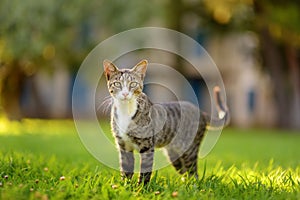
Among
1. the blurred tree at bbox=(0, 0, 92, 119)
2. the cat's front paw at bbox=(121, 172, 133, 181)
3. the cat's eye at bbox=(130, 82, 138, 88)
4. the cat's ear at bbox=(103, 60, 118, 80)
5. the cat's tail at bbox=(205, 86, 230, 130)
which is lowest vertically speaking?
the cat's front paw at bbox=(121, 172, 133, 181)

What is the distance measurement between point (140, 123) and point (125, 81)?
46 centimetres

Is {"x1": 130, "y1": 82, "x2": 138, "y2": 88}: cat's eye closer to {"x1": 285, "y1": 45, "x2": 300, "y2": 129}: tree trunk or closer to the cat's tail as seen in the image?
the cat's tail

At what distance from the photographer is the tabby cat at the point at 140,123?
4969mm

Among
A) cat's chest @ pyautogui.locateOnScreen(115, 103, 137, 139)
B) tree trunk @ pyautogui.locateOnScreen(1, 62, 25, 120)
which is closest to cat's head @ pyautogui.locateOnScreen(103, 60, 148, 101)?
cat's chest @ pyautogui.locateOnScreen(115, 103, 137, 139)

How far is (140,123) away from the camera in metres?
5.05

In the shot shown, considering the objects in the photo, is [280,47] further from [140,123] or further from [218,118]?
[140,123]

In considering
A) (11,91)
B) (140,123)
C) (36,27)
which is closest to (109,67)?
(140,123)

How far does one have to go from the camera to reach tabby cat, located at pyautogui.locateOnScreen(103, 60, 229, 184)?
4969 mm

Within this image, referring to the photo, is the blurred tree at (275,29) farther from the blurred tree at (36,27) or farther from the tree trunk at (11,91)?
the tree trunk at (11,91)

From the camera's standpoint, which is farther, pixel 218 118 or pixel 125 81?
pixel 218 118

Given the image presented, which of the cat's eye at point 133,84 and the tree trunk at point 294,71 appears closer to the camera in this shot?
the cat's eye at point 133,84

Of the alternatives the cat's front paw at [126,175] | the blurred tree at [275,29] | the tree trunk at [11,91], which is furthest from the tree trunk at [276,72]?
the cat's front paw at [126,175]

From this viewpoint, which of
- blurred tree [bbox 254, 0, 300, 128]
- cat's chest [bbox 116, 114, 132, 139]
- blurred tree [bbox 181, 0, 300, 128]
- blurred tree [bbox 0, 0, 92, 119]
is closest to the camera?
cat's chest [bbox 116, 114, 132, 139]

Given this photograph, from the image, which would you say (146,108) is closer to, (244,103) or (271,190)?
(271,190)
